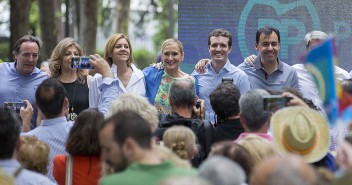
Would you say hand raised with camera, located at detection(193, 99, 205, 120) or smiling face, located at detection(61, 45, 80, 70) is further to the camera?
smiling face, located at detection(61, 45, 80, 70)

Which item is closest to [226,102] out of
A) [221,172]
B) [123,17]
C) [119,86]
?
[119,86]

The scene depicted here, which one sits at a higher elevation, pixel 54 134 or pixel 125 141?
pixel 125 141

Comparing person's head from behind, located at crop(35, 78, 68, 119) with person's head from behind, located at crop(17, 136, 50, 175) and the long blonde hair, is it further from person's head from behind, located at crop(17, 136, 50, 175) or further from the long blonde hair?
the long blonde hair

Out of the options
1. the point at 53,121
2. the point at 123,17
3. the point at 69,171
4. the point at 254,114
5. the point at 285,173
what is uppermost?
the point at 285,173

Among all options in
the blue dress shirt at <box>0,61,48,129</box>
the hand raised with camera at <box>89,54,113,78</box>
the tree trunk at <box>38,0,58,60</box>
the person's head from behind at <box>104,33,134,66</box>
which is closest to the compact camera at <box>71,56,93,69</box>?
the hand raised with camera at <box>89,54,113,78</box>

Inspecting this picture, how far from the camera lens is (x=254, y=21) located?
1134 cm

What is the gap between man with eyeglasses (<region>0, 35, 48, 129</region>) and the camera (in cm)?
933

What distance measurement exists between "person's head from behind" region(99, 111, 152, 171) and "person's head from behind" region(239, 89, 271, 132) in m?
1.72

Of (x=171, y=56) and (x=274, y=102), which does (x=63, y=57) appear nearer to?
(x=171, y=56)

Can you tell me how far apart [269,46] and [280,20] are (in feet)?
6.03

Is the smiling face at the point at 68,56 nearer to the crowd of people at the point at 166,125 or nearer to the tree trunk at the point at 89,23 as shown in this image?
the crowd of people at the point at 166,125

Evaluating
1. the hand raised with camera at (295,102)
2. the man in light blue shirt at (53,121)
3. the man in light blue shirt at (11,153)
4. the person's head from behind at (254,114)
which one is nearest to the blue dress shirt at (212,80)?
the man in light blue shirt at (53,121)

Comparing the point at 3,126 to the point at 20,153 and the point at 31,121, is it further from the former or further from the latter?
the point at 31,121

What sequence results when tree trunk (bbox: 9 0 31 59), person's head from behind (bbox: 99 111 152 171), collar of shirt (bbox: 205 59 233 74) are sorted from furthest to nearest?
tree trunk (bbox: 9 0 31 59) < collar of shirt (bbox: 205 59 233 74) < person's head from behind (bbox: 99 111 152 171)
